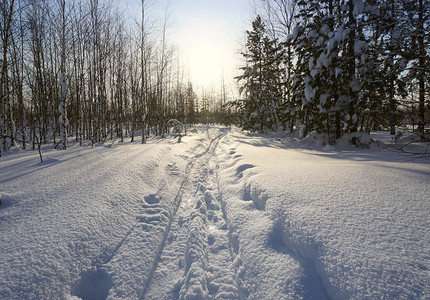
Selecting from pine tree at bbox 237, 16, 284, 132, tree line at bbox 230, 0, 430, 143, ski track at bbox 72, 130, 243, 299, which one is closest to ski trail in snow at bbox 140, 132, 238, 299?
ski track at bbox 72, 130, 243, 299

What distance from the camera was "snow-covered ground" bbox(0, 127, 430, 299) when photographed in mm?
1380

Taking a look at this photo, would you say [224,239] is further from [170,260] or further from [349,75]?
[349,75]

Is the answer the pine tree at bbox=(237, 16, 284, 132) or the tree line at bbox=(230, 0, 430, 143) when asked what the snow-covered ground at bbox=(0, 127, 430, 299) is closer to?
the tree line at bbox=(230, 0, 430, 143)

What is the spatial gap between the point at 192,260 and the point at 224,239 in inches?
20.7

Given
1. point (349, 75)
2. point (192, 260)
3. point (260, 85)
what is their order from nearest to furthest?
point (192, 260), point (349, 75), point (260, 85)

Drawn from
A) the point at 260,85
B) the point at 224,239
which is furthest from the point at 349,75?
the point at 260,85

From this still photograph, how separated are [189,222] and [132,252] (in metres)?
0.86

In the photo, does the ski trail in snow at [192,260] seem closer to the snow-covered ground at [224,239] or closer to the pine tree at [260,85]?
the snow-covered ground at [224,239]

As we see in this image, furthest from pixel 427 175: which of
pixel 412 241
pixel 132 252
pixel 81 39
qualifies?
pixel 81 39

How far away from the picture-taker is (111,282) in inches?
64.9

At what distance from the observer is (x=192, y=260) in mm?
1957

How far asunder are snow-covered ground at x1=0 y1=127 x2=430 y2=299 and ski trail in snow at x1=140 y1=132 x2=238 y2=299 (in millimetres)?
11

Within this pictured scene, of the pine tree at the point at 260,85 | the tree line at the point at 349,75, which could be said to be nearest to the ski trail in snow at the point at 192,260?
the tree line at the point at 349,75

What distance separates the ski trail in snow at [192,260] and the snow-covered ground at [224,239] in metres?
0.01
